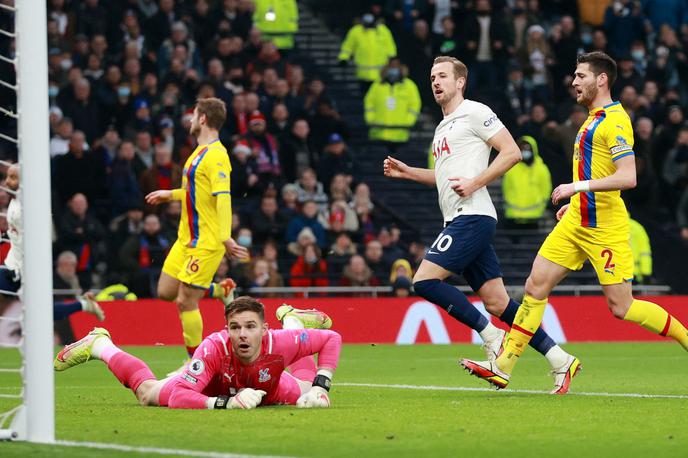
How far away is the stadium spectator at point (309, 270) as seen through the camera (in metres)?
20.5

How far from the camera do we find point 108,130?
2147 cm

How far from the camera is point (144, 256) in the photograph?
1984 cm

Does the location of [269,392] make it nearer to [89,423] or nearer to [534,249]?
[89,423]

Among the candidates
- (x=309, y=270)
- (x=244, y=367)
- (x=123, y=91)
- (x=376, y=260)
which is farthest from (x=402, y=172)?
(x=123, y=91)

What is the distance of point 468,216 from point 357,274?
32.9 ft

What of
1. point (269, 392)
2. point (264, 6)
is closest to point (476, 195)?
point (269, 392)

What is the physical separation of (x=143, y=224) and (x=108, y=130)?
2.00 m

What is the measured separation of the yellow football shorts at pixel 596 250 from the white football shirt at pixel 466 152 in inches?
20.6

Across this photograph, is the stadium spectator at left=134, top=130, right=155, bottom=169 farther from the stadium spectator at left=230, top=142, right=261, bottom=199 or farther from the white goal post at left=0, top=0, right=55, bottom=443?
the white goal post at left=0, top=0, right=55, bottom=443

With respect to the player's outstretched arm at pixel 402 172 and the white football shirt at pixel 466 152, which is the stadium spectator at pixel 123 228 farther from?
the white football shirt at pixel 466 152

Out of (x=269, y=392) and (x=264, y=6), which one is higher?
(x=264, y=6)

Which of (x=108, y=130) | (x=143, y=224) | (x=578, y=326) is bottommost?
(x=578, y=326)

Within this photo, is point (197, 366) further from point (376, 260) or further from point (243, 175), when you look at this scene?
point (243, 175)

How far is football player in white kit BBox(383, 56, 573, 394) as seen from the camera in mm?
10391
